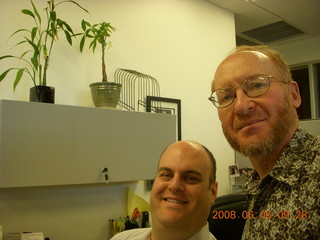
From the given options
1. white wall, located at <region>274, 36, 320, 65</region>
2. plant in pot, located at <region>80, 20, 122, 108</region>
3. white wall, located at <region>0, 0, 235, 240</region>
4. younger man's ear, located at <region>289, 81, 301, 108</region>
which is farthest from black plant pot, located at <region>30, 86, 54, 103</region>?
white wall, located at <region>274, 36, 320, 65</region>

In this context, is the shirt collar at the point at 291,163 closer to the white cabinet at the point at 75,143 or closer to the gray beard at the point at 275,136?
the gray beard at the point at 275,136

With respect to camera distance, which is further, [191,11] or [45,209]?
[191,11]

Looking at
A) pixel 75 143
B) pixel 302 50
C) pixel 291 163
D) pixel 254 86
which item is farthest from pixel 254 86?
pixel 302 50

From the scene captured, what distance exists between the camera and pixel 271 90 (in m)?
1.04

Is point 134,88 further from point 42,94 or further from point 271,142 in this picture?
point 271,142

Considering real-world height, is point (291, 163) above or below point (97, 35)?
below

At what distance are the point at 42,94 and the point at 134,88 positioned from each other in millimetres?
938

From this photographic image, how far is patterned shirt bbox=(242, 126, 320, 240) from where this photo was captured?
2.90ft

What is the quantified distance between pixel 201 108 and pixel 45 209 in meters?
1.84

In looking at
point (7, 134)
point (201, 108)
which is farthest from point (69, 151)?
point (201, 108)

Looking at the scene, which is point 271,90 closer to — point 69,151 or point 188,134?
point 69,151

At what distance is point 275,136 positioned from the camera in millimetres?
1010

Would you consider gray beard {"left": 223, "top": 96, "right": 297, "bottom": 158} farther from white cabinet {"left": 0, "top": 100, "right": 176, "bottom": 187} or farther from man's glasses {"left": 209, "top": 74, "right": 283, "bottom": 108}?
white cabinet {"left": 0, "top": 100, "right": 176, "bottom": 187}

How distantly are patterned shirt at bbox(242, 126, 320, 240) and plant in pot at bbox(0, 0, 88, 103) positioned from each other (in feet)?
4.82
